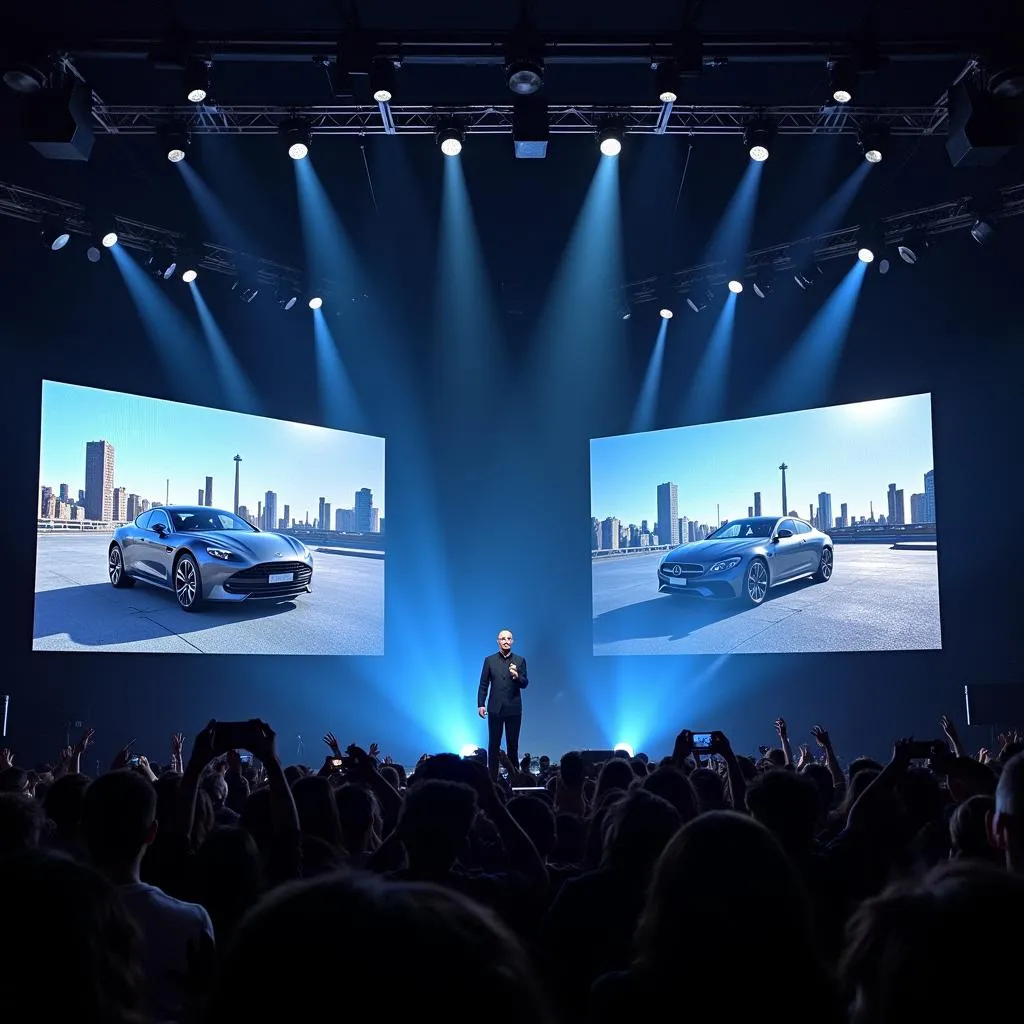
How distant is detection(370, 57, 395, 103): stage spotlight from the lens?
745 centimetres

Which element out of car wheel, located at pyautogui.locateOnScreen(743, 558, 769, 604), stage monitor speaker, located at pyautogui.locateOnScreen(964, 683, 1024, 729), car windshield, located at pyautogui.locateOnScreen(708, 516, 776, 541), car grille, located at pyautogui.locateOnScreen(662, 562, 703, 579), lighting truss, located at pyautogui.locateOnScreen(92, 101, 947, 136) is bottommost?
stage monitor speaker, located at pyautogui.locateOnScreen(964, 683, 1024, 729)

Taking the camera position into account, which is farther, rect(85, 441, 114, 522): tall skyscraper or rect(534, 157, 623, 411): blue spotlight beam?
rect(534, 157, 623, 411): blue spotlight beam

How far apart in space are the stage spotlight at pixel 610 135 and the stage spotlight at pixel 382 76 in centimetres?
205

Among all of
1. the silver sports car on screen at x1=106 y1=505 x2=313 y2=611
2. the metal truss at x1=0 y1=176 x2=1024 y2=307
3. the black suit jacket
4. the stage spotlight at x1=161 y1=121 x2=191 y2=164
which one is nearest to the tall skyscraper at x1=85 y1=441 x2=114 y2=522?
the silver sports car on screen at x1=106 y1=505 x2=313 y2=611

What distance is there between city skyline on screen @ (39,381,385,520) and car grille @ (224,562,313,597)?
77 cm

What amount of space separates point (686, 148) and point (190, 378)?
20.5ft

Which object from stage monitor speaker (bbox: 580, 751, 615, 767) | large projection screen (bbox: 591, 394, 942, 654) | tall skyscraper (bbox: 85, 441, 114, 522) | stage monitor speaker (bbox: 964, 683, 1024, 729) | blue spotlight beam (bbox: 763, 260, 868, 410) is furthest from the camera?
blue spotlight beam (bbox: 763, 260, 868, 410)

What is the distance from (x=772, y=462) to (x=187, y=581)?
6.84 metres

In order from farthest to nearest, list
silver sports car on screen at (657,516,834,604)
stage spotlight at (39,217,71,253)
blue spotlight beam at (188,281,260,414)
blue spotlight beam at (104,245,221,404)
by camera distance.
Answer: blue spotlight beam at (188,281,260,414) < silver sports car on screen at (657,516,834,604) < blue spotlight beam at (104,245,221,404) < stage spotlight at (39,217,71,253)

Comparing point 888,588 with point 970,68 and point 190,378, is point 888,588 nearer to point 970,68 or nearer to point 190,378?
point 970,68

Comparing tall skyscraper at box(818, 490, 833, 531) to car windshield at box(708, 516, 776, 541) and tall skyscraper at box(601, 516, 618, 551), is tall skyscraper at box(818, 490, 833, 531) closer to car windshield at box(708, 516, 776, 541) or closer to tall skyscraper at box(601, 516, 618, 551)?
car windshield at box(708, 516, 776, 541)

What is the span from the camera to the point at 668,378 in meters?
13.4

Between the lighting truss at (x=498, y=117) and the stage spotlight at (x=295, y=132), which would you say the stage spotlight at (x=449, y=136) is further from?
the stage spotlight at (x=295, y=132)

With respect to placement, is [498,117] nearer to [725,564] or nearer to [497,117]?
[497,117]
